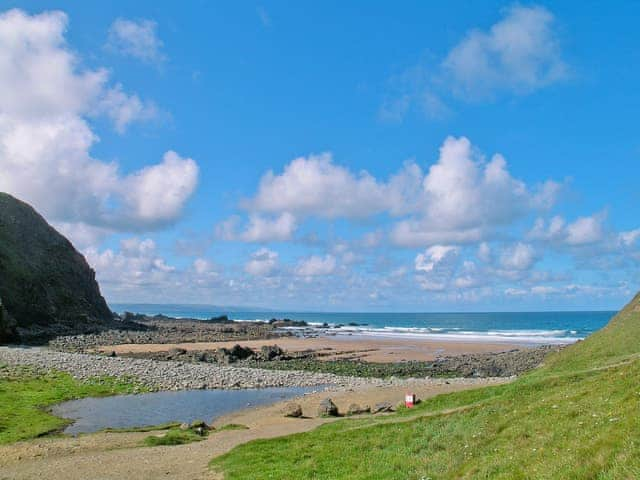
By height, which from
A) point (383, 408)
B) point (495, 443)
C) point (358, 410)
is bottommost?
point (358, 410)

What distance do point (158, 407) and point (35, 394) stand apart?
27.7ft

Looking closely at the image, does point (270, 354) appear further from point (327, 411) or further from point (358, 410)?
point (358, 410)

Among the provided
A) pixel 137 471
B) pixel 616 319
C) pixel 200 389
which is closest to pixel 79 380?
pixel 200 389

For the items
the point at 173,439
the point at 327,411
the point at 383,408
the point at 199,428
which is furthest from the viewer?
the point at 327,411

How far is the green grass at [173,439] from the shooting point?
23.1 meters

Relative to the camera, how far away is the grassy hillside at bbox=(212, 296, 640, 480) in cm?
1031

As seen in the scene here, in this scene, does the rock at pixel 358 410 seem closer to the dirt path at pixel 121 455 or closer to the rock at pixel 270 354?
the dirt path at pixel 121 455

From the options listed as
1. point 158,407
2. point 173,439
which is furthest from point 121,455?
point 158,407

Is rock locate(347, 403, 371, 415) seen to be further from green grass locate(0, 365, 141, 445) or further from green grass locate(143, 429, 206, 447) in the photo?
green grass locate(0, 365, 141, 445)

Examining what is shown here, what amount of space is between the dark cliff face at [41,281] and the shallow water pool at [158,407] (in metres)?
36.8

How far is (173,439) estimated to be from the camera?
2338cm

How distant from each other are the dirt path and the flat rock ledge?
1687cm

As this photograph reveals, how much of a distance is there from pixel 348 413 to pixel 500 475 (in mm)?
18710

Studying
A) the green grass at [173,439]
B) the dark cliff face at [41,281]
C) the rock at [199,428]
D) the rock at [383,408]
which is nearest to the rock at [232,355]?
the dark cliff face at [41,281]
